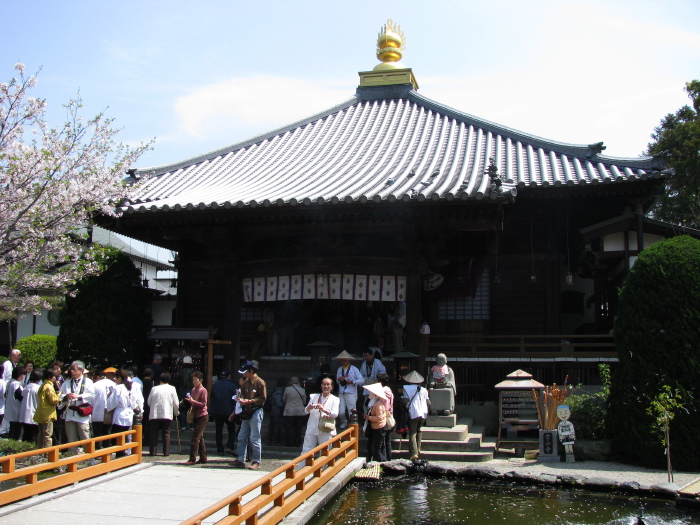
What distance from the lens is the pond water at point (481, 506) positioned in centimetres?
846

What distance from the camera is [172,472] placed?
10445mm

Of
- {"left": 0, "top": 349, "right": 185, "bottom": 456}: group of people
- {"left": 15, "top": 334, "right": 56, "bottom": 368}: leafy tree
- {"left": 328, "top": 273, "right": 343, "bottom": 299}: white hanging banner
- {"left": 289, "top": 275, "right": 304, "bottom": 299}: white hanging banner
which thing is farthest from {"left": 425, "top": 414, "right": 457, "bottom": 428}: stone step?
{"left": 15, "top": 334, "right": 56, "bottom": 368}: leafy tree

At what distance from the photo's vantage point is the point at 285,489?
7.77 meters

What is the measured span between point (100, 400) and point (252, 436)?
2.93m

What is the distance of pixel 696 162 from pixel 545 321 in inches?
555

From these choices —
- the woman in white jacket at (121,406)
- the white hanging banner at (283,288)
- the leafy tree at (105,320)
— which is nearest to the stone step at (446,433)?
the white hanging banner at (283,288)

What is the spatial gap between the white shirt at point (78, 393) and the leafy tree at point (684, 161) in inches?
877

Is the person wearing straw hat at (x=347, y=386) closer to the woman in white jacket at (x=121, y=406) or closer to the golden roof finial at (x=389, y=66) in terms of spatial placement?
the woman in white jacket at (x=121, y=406)

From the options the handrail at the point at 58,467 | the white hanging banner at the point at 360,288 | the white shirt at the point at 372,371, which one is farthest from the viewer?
the white hanging banner at the point at 360,288

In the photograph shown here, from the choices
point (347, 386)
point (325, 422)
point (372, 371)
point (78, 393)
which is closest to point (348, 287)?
point (372, 371)

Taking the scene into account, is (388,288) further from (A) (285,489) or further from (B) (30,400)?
(A) (285,489)

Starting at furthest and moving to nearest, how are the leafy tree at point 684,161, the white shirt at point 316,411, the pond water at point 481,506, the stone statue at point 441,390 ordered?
the leafy tree at point 684,161 < the stone statue at point 441,390 < the white shirt at point 316,411 < the pond water at point 481,506

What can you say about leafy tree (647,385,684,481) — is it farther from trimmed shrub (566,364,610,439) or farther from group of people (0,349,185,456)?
group of people (0,349,185,456)

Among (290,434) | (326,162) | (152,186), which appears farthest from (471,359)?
(152,186)
